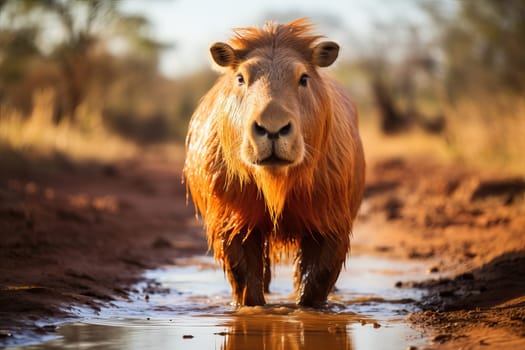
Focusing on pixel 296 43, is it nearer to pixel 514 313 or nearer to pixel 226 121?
pixel 226 121

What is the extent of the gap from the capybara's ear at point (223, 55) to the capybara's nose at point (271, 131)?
105 cm

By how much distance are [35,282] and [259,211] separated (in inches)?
68.0

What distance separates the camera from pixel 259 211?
5.74 metres

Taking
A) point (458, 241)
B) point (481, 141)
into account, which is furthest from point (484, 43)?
point (458, 241)

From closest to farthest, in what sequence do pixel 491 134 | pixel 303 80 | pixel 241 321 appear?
pixel 241 321
pixel 303 80
pixel 491 134

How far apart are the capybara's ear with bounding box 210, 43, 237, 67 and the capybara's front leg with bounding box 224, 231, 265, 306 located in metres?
1.20

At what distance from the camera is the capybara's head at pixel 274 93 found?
16.2 ft

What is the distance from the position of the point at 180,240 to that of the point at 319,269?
4.25 m

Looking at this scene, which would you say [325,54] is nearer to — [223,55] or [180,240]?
[223,55]

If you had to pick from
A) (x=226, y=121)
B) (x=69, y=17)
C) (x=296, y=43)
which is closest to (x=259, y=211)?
(x=226, y=121)

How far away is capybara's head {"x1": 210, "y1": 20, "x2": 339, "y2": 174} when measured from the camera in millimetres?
4926

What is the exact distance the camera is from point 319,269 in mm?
5898

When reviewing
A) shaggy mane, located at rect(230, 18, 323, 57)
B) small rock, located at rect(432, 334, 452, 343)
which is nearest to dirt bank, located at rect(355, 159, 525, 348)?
small rock, located at rect(432, 334, 452, 343)

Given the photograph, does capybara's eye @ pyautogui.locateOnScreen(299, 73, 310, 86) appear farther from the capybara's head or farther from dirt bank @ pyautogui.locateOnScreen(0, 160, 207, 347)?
dirt bank @ pyautogui.locateOnScreen(0, 160, 207, 347)
